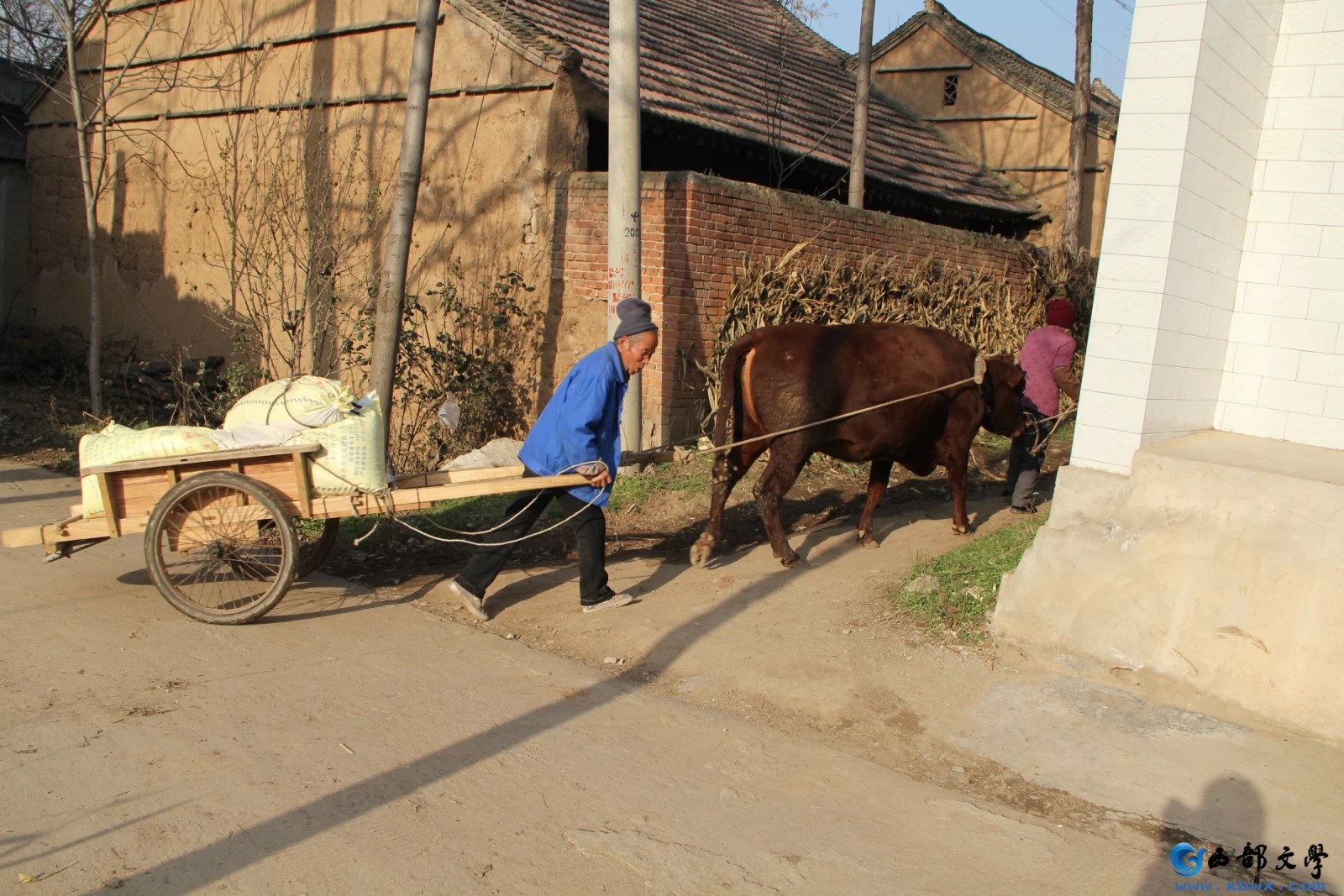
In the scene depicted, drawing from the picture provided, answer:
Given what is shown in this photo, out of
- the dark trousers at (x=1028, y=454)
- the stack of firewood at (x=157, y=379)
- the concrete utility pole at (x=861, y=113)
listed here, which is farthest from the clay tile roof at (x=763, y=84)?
the stack of firewood at (x=157, y=379)

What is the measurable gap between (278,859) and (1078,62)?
53.7 feet

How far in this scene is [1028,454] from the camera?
803cm

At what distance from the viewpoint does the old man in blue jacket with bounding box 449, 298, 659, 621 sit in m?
5.54

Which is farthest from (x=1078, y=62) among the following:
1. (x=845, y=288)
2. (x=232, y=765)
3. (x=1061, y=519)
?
(x=232, y=765)

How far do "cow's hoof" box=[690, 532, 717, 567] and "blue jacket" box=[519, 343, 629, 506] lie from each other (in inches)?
47.2

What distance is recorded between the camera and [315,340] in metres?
10.7

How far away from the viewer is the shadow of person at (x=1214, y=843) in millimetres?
3395

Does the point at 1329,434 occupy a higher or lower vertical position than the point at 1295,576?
higher

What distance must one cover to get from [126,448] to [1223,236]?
5.77 m

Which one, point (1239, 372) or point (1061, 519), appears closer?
point (1061, 519)

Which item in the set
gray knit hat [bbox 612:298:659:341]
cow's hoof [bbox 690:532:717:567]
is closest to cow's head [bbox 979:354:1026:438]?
cow's hoof [bbox 690:532:717:567]

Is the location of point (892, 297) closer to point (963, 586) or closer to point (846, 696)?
point (963, 586)

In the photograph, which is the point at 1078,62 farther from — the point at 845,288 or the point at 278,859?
the point at 278,859

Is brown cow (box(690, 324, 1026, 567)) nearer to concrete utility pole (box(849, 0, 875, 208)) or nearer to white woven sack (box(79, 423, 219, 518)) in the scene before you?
white woven sack (box(79, 423, 219, 518))
